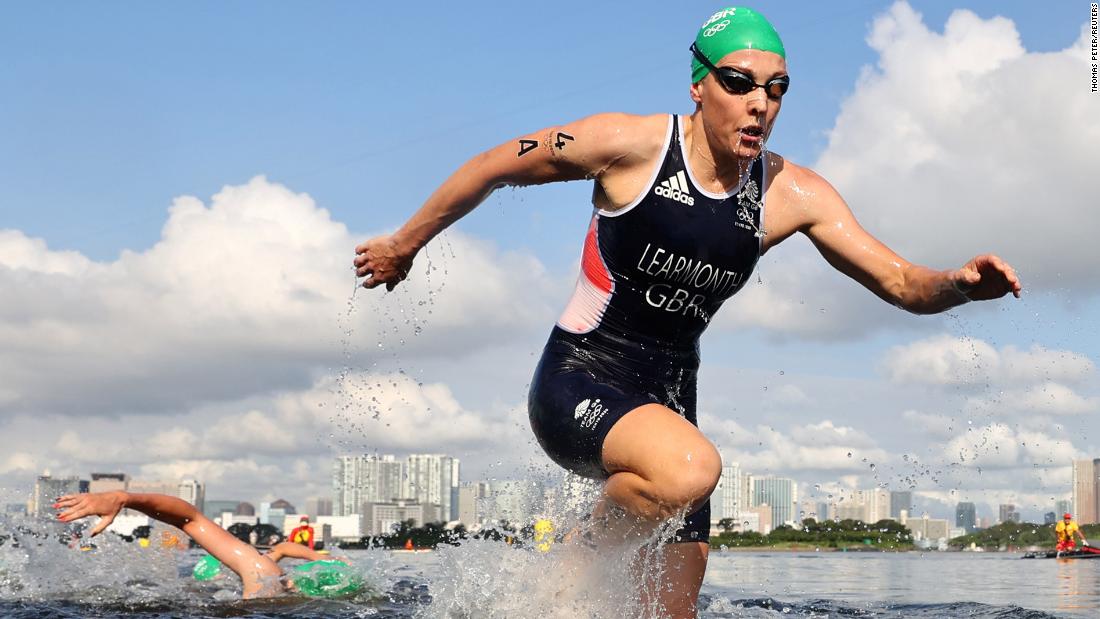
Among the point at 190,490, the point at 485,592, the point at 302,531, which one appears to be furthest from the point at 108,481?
the point at 485,592

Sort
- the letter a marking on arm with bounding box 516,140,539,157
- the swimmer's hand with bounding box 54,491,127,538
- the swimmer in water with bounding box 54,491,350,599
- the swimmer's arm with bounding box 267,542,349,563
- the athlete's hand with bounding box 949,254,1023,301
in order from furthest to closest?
the swimmer's arm with bounding box 267,542,349,563
the swimmer in water with bounding box 54,491,350,599
the swimmer's hand with bounding box 54,491,127,538
the letter a marking on arm with bounding box 516,140,539,157
the athlete's hand with bounding box 949,254,1023,301

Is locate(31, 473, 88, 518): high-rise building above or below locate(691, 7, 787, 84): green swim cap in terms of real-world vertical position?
below

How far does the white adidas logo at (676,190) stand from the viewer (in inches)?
183

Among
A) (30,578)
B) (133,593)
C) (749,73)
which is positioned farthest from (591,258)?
(30,578)

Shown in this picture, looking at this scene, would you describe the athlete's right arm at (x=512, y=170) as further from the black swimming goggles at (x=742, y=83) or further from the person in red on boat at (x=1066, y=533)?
the person in red on boat at (x=1066, y=533)

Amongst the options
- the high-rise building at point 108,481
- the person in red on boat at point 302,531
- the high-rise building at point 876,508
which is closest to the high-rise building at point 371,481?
the person in red on boat at point 302,531

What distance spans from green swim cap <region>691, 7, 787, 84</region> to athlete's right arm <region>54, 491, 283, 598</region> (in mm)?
5836

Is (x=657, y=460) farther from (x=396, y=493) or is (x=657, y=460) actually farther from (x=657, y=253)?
(x=396, y=493)

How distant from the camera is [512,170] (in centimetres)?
477

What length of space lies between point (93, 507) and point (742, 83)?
6182mm

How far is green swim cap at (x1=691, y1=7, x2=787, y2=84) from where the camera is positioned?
4699 mm

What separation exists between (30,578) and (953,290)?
10.0m

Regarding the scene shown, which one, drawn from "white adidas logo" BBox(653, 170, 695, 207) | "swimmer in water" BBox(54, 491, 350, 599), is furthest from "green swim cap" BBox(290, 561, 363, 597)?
"white adidas logo" BBox(653, 170, 695, 207)

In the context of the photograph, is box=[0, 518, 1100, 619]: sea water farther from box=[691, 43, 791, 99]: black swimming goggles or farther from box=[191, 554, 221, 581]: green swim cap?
box=[691, 43, 791, 99]: black swimming goggles
